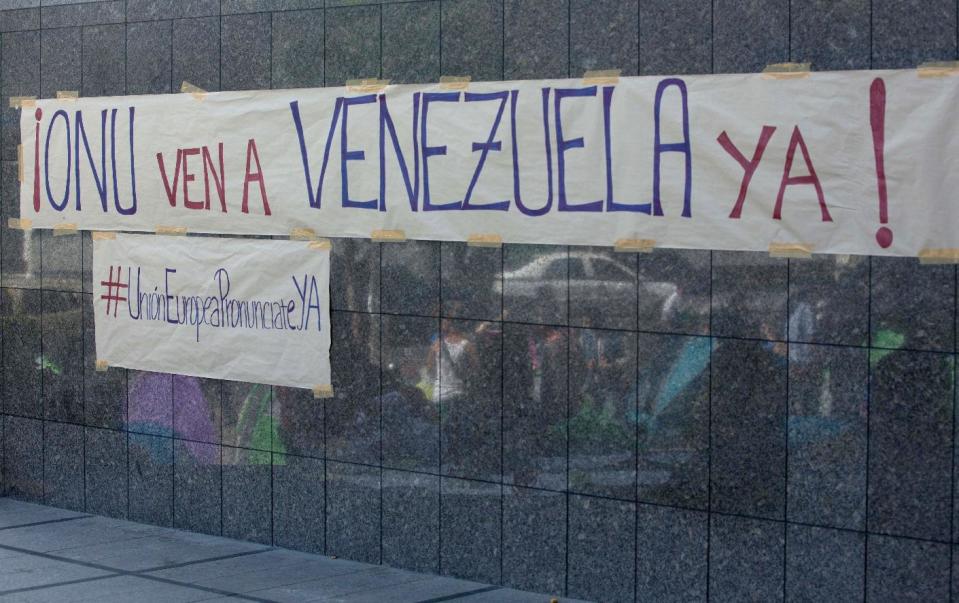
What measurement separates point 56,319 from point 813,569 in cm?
555

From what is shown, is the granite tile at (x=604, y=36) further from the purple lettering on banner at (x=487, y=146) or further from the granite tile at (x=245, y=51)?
the granite tile at (x=245, y=51)

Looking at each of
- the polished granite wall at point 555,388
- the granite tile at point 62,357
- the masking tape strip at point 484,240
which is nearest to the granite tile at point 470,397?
the polished granite wall at point 555,388

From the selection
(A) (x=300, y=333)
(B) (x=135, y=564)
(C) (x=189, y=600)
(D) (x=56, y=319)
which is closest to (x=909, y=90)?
(A) (x=300, y=333)

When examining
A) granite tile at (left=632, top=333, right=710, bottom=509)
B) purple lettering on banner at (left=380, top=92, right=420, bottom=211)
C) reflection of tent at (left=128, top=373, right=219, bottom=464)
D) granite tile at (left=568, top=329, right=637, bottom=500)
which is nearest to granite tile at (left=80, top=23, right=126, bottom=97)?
reflection of tent at (left=128, top=373, right=219, bottom=464)

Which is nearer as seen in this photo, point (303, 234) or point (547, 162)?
point (547, 162)

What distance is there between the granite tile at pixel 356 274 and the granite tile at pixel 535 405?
3.10 ft

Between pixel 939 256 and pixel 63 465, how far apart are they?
619 cm

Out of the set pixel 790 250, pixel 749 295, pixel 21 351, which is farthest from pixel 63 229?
pixel 790 250

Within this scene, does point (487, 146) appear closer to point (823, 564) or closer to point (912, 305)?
point (912, 305)

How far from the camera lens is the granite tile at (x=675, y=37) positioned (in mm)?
7105

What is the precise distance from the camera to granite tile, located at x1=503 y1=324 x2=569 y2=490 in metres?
7.68

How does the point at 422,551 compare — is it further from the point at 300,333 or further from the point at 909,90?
Answer: the point at 909,90

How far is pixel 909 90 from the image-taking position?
6.51 meters

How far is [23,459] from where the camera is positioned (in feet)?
34.0
